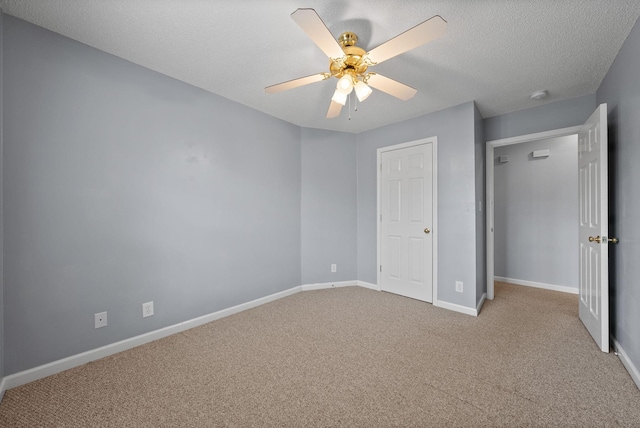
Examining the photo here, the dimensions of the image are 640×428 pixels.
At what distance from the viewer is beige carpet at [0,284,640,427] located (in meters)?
1.51

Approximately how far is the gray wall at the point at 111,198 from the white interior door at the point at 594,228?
3.20m

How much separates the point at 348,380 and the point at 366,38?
2.35 meters

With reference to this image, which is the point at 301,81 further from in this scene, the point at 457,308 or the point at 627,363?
the point at 627,363

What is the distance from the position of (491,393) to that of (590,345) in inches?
52.9

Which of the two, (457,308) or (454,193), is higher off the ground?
(454,193)

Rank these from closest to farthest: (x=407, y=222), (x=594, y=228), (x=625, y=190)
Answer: (x=625, y=190)
(x=594, y=228)
(x=407, y=222)

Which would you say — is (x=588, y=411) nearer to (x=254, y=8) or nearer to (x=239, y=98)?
(x=254, y=8)

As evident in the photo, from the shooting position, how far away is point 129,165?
2268 millimetres

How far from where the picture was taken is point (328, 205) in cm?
406

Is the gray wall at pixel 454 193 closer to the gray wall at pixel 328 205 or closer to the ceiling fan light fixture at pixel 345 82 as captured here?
the gray wall at pixel 328 205

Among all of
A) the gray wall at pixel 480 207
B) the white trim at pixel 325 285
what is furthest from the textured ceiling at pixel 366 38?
the white trim at pixel 325 285

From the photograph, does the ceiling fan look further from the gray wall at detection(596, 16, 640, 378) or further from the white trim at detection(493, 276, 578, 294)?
the white trim at detection(493, 276, 578, 294)

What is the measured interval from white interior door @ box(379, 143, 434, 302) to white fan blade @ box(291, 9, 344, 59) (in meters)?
2.18

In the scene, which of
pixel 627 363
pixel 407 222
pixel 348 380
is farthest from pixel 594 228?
pixel 348 380
